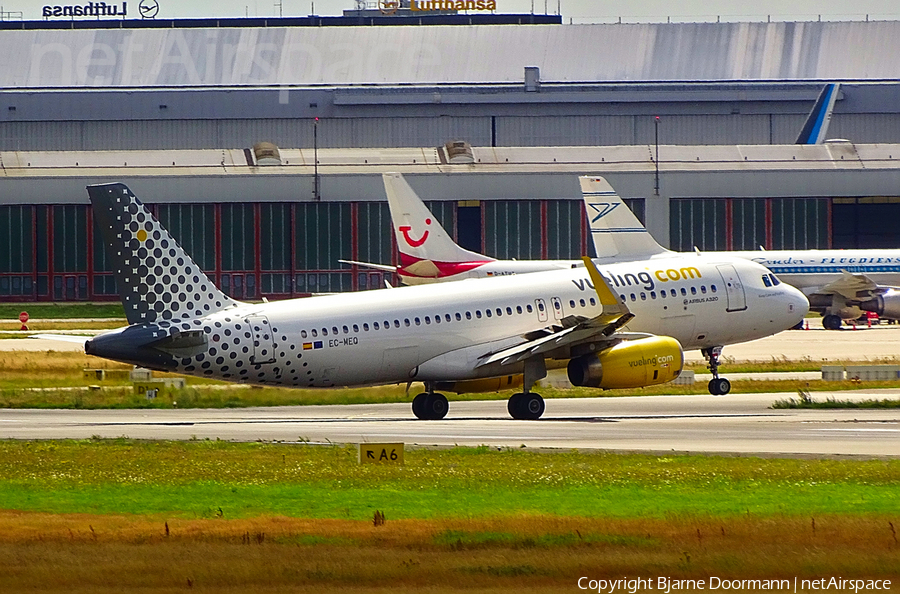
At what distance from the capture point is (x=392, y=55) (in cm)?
14312

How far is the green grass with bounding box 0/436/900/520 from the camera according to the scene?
23844mm

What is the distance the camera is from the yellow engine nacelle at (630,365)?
39688mm

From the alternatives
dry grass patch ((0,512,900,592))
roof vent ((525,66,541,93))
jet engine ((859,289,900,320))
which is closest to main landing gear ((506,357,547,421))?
dry grass patch ((0,512,900,592))

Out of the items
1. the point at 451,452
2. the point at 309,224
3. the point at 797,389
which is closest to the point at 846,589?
the point at 451,452

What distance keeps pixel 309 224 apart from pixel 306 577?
9716 cm

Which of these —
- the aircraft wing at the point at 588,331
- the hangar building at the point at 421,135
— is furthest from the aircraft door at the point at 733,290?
the hangar building at the point at 421,135

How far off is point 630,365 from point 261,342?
9.19 m

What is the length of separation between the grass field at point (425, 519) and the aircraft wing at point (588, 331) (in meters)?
8.12

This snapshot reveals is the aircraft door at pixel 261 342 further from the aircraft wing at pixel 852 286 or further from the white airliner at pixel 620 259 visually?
the aircraft wing at pixel 852 286

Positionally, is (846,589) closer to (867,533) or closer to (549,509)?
(867,533)

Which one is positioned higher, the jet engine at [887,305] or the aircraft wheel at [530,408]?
the jet engine at [887,305]

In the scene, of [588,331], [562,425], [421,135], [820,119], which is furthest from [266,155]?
[562,425]

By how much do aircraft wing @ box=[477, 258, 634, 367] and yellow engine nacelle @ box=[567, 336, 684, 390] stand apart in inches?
19.1
